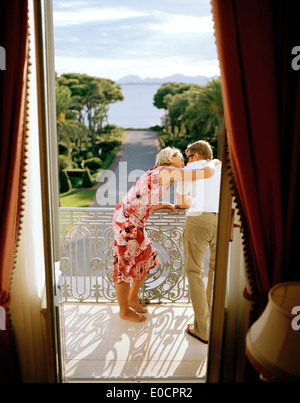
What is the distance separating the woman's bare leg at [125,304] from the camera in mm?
2863

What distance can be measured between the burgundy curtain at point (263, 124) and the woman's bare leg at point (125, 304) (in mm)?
1407

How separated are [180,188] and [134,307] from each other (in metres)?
1.13

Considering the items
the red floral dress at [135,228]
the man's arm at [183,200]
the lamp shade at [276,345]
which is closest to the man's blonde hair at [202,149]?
the red floral dress at [135,228]

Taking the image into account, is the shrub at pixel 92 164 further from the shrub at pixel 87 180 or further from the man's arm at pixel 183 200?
the man's arm at pixel 183 200

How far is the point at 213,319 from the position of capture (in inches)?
72.6

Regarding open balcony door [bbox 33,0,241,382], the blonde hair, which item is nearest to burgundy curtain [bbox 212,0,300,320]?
open balcony door [bbox 33,0,241,382]

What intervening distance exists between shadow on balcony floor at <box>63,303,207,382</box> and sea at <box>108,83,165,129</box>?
94.1 feet

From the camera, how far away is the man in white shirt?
250 cm

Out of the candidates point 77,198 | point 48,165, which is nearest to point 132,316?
point 48,165

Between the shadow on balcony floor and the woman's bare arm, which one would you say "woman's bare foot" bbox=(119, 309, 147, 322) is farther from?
the woman's bare arm

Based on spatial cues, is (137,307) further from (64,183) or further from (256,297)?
(64,183)

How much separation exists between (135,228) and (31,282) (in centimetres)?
107

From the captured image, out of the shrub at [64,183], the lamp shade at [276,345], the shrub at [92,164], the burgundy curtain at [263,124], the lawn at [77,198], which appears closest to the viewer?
the lamp shade at [276,345]

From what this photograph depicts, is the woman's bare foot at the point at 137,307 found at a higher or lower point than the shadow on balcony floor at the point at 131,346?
higher
